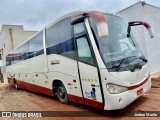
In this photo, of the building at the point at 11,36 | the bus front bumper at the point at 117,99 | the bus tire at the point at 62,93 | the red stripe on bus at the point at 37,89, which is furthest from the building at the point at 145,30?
the building at the point at 11,36

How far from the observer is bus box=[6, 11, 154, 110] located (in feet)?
15.7

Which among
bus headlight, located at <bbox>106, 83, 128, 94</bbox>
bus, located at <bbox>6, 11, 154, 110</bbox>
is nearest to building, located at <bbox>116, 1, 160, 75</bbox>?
bus, located at <bbox>6, 11, 154, 110</bbox>

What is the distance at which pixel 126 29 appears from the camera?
5.99 meters

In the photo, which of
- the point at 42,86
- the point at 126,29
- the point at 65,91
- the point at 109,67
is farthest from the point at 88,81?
the point at 42,86

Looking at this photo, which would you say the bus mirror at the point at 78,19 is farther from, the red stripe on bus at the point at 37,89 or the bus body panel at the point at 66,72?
the red stripe on bus at the point at 37,89

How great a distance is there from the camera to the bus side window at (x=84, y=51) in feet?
16.9

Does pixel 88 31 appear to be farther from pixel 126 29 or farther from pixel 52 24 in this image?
pixel 52 24

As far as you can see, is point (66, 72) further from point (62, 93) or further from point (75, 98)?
point (62, 93)

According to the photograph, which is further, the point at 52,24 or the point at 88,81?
the point at 52,24

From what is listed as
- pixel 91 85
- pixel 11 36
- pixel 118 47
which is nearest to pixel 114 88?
pixel 91 85

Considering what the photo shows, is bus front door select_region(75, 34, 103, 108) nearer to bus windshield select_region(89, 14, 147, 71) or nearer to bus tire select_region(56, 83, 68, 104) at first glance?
bus windshield select_region(89, 14, 147, 71)

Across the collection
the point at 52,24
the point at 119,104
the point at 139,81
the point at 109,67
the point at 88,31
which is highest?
the point at 52,24

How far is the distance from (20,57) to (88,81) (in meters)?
6.88

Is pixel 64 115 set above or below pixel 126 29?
below
